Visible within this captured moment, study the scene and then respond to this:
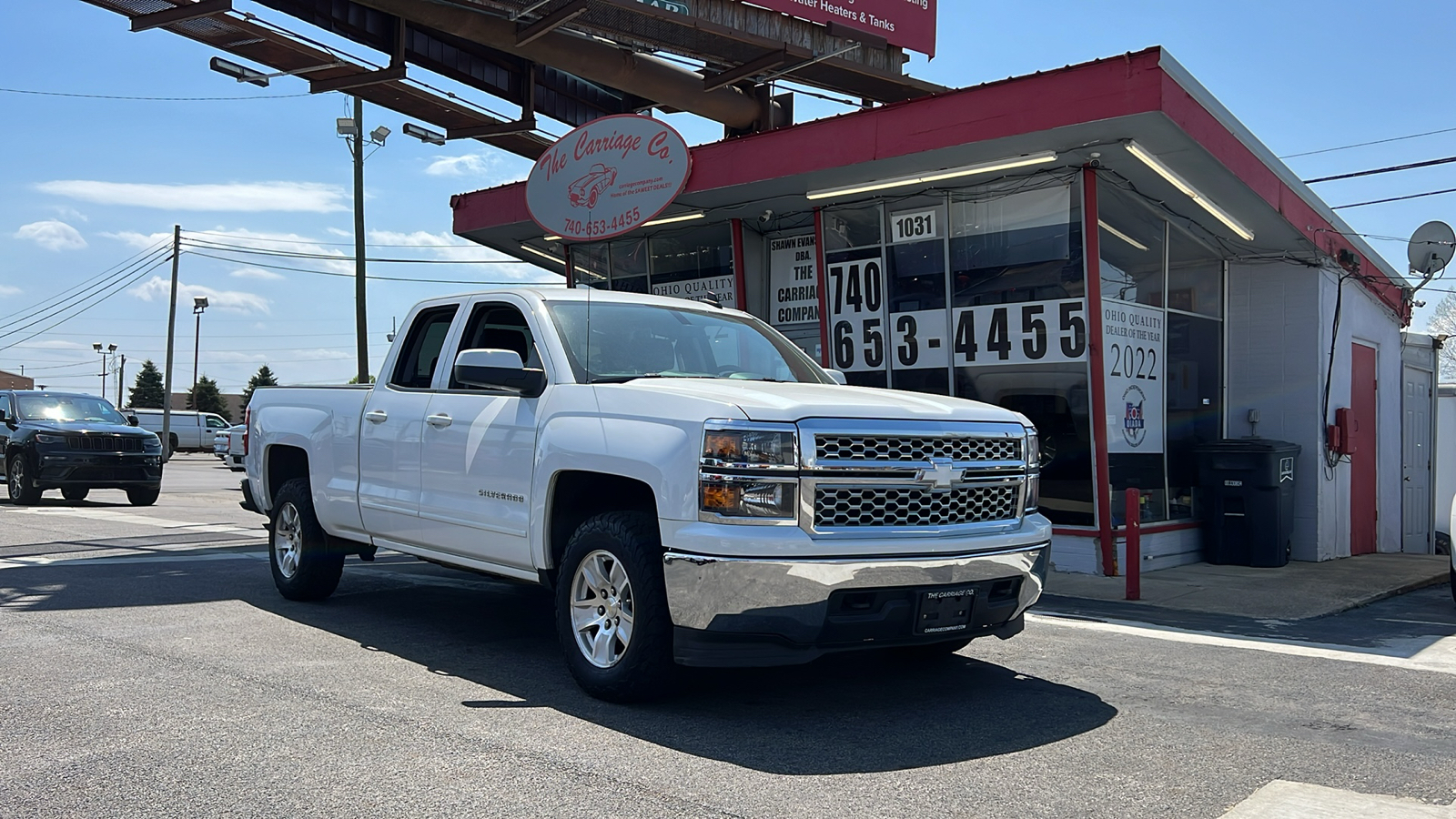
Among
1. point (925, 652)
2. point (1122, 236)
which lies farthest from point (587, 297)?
point (1122, 236)

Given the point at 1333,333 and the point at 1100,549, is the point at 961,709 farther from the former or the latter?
the point at 1333,333

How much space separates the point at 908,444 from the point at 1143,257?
8.34 metres

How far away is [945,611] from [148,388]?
330ft

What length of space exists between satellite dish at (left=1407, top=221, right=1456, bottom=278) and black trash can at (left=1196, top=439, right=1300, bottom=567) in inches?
194

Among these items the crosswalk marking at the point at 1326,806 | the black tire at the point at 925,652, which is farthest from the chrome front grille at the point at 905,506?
the crosswalk marking at the point at 1326,806

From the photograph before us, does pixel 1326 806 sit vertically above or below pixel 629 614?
below

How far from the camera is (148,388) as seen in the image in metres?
93.1

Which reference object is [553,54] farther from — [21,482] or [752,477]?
[752,477]

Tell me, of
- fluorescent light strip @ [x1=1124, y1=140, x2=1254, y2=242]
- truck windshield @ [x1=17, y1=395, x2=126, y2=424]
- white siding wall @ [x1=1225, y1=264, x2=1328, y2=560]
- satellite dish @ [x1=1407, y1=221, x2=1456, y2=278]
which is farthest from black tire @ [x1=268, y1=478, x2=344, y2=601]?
satellite dish @ [x1=1407, y1=221, x2=1456, y2=278]

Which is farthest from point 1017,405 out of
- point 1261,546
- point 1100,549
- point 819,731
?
point 819,731

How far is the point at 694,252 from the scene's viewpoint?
15.2 meters

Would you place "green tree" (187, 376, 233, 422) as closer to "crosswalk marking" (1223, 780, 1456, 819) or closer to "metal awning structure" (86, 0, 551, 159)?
"metal awning structure" (86, 0, 551, 159)

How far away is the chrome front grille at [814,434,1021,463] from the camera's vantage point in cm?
467

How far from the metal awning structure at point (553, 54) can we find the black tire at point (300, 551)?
8842 mm
